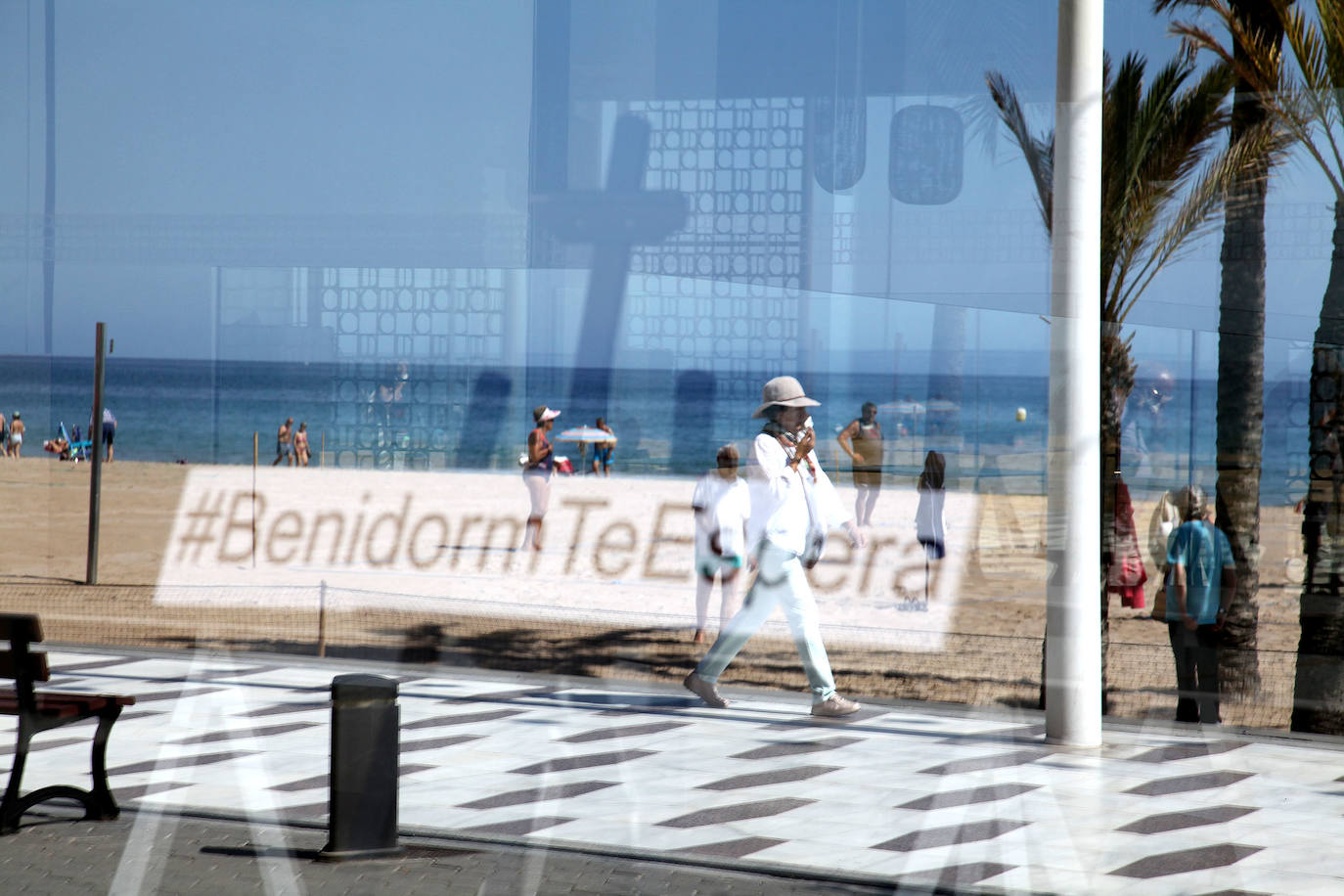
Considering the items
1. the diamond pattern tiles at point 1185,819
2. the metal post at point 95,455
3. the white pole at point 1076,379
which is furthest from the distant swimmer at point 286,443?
the diamond pattern tiles at point 1185,819

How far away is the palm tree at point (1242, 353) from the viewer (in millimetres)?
6953

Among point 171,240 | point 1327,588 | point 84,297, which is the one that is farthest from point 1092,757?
point 84,297

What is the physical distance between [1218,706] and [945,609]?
2.36m

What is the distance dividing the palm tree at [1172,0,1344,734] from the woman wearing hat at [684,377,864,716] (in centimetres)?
238

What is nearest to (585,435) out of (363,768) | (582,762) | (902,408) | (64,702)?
(902,408)

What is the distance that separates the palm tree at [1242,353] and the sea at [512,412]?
72mm

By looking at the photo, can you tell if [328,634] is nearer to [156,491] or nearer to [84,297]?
[84,297]

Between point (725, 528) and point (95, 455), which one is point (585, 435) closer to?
point (725, 528)

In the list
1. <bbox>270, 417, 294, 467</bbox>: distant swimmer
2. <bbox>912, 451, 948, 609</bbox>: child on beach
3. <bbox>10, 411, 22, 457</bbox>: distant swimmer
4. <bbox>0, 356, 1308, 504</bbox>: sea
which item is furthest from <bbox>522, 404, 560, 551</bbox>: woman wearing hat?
<bbox>10, 411, 22, 457</bbox>: distant swimmer

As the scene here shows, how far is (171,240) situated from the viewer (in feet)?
25.6

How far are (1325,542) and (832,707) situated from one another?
8.47ft

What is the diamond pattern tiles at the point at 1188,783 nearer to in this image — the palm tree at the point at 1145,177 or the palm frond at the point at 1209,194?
the palm tree at the point at 1145,177

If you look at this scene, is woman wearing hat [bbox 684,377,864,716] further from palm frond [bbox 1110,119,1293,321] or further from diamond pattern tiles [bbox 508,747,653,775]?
palm frond [bbox 1110,119,1293,321]

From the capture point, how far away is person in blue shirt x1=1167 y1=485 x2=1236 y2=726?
7207 millimetres
